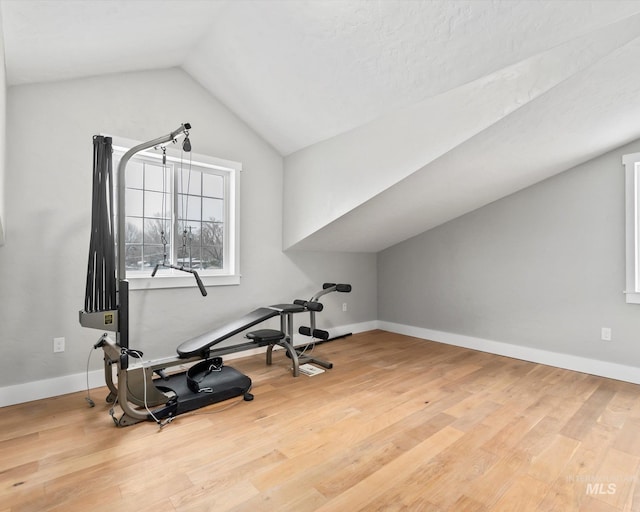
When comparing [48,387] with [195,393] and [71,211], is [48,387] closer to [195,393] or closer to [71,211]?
[195,393]

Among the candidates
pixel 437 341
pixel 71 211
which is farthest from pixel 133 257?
pixel 437 341

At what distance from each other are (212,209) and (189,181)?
362 millimetres

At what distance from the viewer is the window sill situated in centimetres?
307

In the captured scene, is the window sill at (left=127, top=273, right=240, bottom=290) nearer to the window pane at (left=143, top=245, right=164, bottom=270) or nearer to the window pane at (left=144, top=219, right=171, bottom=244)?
the window pane at (left=143, top=245, right=164, bottom=270)

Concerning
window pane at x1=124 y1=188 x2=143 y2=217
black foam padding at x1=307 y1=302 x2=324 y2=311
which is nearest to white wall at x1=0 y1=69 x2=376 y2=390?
window pane at x1=124 y1=188 x2=143 y2=217

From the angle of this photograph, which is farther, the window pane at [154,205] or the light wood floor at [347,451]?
the window pane at [154,205]

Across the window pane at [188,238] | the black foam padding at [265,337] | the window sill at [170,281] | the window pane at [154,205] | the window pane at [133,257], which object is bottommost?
the black foam padding at [265,337]

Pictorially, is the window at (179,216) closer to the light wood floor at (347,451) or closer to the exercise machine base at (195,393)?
the exercise machine base at (195,393)

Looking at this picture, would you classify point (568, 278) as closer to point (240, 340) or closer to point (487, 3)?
point (487, 3)

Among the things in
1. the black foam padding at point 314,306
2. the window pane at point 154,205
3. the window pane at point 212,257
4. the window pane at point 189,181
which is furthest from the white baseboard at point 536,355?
the window pane at point 154,205

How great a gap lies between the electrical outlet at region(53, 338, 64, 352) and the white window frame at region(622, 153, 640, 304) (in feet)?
15.7

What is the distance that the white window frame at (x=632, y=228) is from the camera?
10.0ft

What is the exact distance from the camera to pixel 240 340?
3725 mm

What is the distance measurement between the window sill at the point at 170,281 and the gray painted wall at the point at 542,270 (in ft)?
8.68
